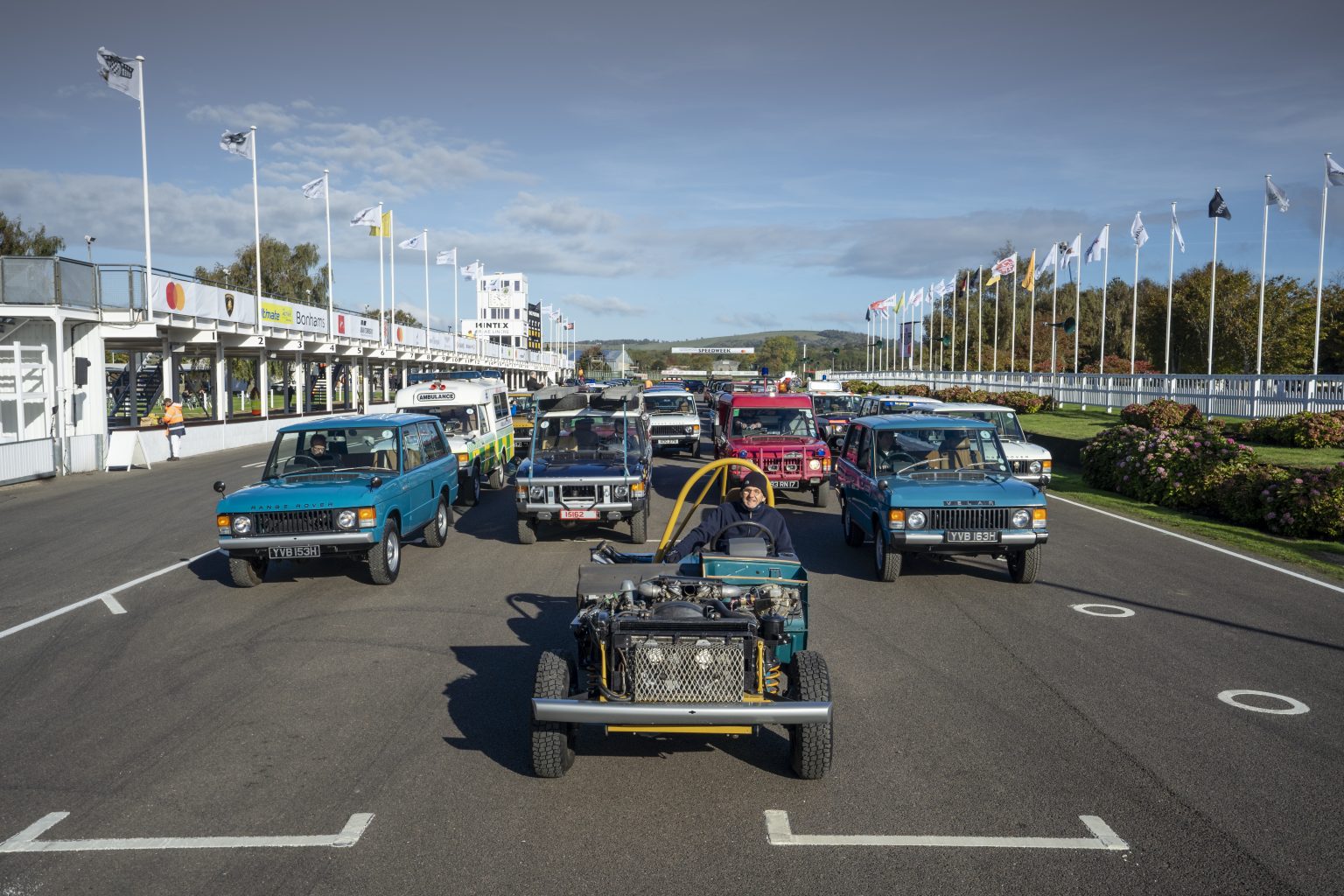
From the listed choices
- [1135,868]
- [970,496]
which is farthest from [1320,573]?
[1135,868]

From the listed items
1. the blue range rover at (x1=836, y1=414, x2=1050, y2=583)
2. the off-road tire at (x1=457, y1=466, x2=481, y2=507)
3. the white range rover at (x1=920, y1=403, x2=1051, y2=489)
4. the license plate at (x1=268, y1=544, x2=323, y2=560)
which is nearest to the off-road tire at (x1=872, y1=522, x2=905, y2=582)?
the blue range rover at (x1=836, y1=414, x2=1050, y2=583)

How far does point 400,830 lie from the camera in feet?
16.4

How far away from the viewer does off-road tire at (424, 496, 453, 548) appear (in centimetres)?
1331

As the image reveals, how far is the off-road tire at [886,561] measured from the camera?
10.9 m

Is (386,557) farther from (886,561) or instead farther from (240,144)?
(240,144)

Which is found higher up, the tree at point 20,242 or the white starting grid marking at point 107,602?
the tree at point 20,242

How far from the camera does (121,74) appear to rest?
2675cm

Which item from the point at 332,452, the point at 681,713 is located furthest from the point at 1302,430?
the point at 681,713

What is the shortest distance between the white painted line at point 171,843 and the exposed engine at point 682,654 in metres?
1.50

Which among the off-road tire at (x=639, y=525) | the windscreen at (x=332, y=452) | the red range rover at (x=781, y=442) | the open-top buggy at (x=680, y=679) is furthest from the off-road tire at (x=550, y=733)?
the red range rover at (x=781, y=442)

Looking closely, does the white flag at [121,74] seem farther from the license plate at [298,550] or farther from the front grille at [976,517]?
the front grille at [976,517]

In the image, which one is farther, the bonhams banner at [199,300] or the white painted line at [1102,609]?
the bonhams banner at [199,300]

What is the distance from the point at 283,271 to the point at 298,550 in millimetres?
75283

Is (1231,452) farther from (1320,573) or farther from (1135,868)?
(1135,868)
